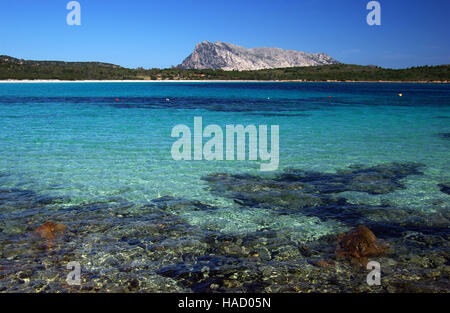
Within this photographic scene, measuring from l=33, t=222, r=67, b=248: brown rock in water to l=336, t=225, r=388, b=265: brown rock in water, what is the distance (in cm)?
717

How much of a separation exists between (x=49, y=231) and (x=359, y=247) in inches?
309

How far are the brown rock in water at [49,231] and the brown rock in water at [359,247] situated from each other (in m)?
7.17

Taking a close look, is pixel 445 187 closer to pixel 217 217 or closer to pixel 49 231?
pixel 217 217

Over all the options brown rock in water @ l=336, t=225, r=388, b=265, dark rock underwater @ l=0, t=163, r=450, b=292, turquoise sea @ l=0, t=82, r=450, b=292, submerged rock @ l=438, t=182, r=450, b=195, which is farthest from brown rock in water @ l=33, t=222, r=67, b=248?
submerged rock @ l=438, t=182, r=450, b=195

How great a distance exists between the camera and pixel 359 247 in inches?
323

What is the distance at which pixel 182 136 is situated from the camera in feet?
82.8

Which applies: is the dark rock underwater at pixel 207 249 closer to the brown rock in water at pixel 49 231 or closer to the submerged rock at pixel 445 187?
the brown rock in water at pixel 49 231

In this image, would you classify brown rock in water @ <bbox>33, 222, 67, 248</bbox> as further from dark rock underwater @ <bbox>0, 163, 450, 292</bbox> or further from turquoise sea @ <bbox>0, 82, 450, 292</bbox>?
turquoise sea @ <bbox>0, 82, 450, 292</bbox>

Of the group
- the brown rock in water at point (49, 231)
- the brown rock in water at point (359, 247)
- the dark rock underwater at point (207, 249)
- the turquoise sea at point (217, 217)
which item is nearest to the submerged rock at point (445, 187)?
the turquoise sea at point (217, 217)

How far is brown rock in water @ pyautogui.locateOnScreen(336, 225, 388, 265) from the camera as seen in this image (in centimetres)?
808

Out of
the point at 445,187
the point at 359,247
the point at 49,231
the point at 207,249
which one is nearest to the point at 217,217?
the point at 207,249

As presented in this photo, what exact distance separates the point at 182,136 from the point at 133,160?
26.6ft
